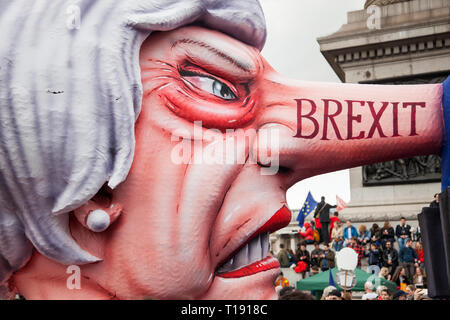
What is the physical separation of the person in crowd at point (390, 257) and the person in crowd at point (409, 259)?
160 millimetres

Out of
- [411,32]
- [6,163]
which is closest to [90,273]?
[6,163]

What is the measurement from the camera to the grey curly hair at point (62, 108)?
1.51 meters

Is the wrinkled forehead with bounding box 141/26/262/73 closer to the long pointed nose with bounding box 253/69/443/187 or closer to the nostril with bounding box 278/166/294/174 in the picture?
the long pointed nose with bounding box 253/69/443/187

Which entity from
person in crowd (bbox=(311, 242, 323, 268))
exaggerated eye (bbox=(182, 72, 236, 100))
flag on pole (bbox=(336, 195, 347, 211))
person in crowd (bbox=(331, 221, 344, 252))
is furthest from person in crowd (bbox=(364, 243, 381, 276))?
exaggerated eye (bbox=(182, 72, 236, 100))

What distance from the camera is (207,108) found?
1692mm

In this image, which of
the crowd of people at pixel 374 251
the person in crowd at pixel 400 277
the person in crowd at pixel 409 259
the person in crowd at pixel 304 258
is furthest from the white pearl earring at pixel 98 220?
the person in crowd at pixel 304 258

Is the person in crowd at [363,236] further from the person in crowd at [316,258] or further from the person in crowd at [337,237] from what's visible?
the person in crowd at [316,258]

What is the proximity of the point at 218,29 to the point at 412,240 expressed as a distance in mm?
6721

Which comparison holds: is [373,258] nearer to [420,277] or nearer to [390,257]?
[390,257]

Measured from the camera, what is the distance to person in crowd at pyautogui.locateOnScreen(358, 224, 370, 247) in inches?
310

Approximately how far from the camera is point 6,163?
1518 millimetres

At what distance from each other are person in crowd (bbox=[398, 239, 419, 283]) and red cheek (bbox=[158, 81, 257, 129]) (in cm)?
580

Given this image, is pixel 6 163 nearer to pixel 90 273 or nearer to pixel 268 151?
pixel 90 273
